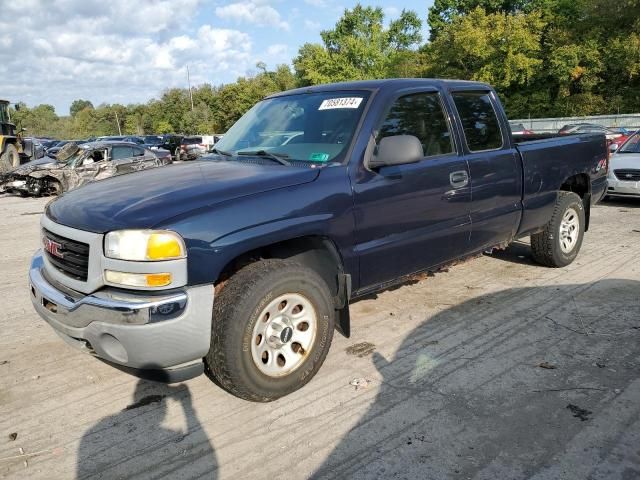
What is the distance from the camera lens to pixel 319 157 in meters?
3.59

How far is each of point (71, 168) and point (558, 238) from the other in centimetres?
1297

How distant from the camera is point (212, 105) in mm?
79250

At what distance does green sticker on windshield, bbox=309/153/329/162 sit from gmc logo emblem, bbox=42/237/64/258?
167 centimetres

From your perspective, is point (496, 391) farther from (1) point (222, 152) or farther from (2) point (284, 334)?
(1) point (222, 152)

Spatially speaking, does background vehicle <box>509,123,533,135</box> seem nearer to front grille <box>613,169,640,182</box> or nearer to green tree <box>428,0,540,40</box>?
front grille <box>613,169,640,182</box>

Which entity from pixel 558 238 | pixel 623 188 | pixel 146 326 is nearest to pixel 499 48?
pixel 623 188

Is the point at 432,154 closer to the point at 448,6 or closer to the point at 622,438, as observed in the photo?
the point at 622,438

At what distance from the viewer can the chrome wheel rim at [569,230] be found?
5738 mm

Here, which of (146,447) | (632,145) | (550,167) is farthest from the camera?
(632,145)

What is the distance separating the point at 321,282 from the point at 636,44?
1686 inches

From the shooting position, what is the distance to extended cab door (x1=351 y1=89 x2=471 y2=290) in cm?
358

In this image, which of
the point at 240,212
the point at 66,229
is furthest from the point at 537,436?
the point at 66,229

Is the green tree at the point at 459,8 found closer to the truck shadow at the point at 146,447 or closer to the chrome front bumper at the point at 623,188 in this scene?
the chrome front bumper at the point at 623,188

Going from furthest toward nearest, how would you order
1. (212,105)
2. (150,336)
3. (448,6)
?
(212,105), (448,6), (150,336)
